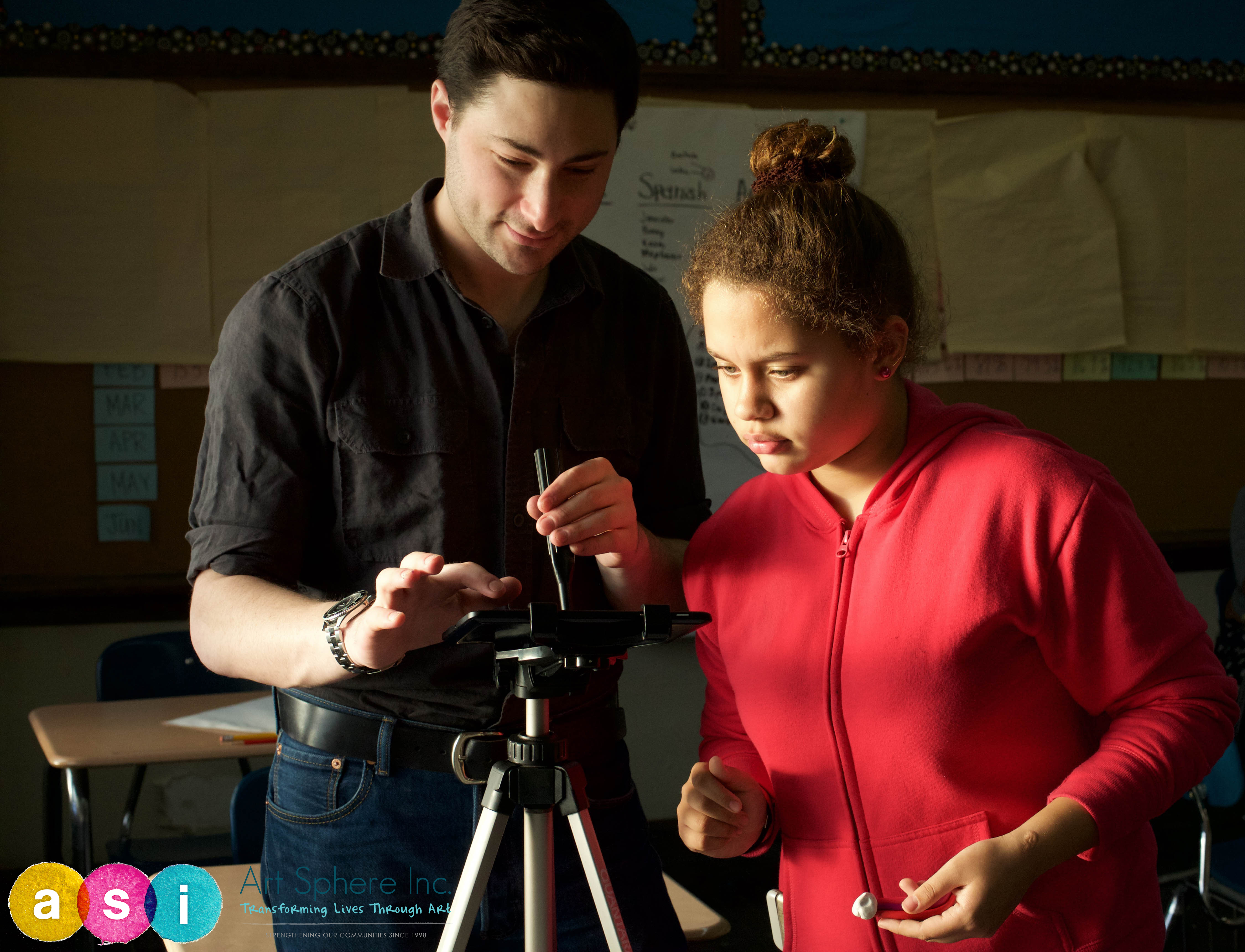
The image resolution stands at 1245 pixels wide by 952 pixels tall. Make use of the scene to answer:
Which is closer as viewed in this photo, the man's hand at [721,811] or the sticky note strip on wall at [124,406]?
the man's hand at [721,811]

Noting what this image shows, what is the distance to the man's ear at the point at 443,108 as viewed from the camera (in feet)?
3.86

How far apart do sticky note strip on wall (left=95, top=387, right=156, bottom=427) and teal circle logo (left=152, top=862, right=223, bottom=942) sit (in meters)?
1.58

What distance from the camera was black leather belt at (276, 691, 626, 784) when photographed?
1131 mm

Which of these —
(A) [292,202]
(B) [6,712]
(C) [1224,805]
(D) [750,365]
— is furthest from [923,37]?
(B) [6,712]

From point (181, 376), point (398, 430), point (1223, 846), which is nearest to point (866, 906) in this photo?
point (398, 430)

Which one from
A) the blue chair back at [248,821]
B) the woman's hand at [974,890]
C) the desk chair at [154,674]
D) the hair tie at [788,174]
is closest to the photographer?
the woman's hand at [974,890]

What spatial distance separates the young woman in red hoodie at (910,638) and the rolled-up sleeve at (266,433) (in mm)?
432

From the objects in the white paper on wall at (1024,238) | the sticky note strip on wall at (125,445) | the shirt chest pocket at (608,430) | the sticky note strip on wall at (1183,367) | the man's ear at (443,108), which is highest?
the white paper on wall at (1024,238)

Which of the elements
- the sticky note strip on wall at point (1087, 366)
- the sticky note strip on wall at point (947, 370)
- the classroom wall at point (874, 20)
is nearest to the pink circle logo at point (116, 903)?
the classroom wall at point (874, 20)

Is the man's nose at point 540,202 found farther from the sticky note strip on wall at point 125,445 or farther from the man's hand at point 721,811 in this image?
the sticky note strip on wall at point 125,445

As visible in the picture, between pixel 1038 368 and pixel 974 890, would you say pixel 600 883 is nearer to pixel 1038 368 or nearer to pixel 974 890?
pixel 974 890

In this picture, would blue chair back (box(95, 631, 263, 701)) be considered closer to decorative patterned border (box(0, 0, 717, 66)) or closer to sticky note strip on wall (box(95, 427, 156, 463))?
sticky note strip on wall (box(95, 427, 156, 463))

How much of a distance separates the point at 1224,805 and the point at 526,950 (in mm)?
1881

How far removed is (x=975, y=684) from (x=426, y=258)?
0.73 m
